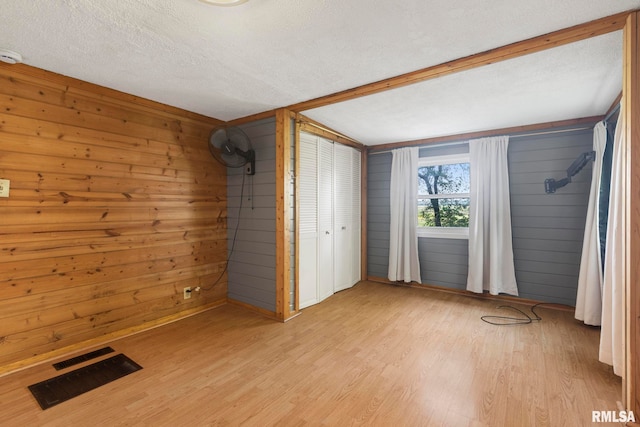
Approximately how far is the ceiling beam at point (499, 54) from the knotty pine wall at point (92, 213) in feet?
6.23

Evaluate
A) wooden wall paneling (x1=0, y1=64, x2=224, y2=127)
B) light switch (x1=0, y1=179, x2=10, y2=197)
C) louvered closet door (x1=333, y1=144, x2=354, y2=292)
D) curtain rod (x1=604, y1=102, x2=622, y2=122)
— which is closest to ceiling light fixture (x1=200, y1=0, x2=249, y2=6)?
wooden wall paneling (x1=0, y1=64, x2=224, y2=127)

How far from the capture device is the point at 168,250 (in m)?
3.15

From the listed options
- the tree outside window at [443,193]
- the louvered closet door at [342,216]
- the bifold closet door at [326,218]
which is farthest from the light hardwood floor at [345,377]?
the tree outside window at [443,193]

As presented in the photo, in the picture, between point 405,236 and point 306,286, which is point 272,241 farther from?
point 405,236

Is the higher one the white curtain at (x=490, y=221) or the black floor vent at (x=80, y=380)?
the white curtain at (x=490, y=221)

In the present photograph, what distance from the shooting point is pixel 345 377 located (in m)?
2.14

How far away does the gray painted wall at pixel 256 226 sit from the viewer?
331cm

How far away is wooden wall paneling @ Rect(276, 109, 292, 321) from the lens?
3.18 metres

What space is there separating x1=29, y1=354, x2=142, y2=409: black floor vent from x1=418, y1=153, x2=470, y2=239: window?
12.9ft

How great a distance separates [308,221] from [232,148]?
1232 mm

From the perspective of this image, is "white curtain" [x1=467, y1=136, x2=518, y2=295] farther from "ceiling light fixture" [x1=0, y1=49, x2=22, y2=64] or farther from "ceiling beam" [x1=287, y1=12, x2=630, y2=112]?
"ceiling light fixture" [x1=0, y1=49, x2=22, y2=64]

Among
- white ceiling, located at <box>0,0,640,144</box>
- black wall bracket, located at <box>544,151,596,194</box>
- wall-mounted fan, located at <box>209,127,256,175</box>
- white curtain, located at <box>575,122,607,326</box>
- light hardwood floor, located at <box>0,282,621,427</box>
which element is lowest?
light hardwood floor, located at <box>0,282,621,427</box>

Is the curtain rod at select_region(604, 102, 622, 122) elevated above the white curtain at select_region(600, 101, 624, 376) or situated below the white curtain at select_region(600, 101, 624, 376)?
above

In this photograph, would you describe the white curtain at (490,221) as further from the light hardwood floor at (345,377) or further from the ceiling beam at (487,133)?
the light hardwood floor at (345,377)
